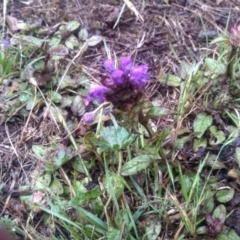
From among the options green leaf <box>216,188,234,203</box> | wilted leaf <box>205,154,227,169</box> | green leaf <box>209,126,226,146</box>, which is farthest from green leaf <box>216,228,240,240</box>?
green leaf <box>209,126,226,146</box>

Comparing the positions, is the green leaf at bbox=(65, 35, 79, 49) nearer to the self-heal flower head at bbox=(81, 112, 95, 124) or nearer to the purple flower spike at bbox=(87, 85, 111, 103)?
the self-heal flower head at bbox=(81, 112, 95, 124)

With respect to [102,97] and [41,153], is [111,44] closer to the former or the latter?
[41,153]

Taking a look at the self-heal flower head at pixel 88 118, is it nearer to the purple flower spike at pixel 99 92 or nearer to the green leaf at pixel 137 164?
the green leaf at pixel 137 164

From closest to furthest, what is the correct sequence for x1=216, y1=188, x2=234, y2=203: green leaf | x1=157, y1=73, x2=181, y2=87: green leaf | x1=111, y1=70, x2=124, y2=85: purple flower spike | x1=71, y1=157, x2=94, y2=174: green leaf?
x1=111, y1=70, x2=124, y2=85: purple flower spike → x1=216, y1=188, x2=234, y2=203: green leaf → x1=71, y1=157, x2=94, y2=174: green leaf → x1=157, y1=73, x2=181, y2=87: green leaf

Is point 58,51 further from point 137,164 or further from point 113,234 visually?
point 113,234

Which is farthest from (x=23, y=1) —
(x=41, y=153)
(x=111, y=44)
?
(x=41, y=153)


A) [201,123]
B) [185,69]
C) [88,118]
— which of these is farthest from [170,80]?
[88,118]
